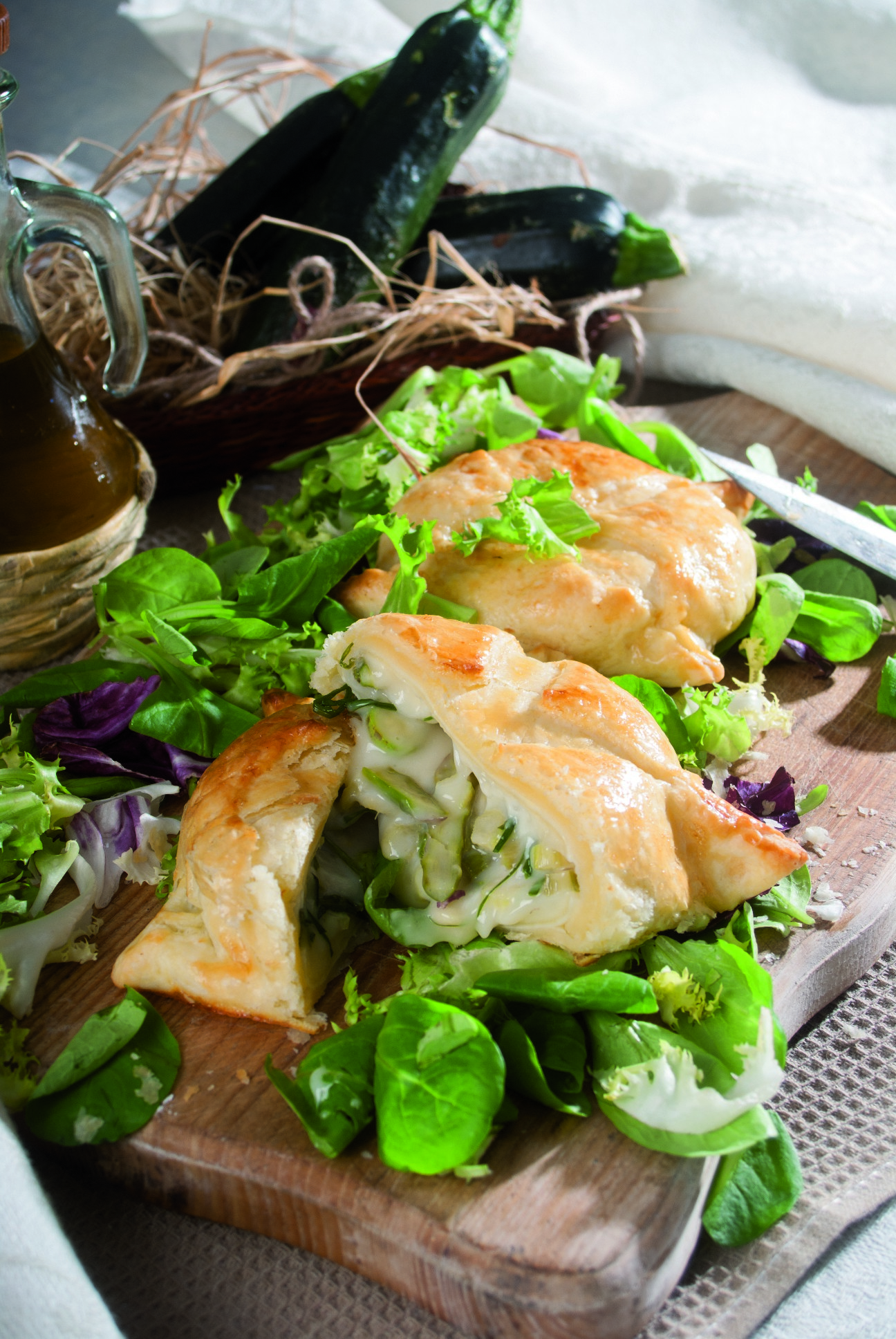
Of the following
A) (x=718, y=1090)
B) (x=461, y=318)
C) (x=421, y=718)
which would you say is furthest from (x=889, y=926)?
(x=461, y=318)

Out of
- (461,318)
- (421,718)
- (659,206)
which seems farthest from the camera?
(659,206)

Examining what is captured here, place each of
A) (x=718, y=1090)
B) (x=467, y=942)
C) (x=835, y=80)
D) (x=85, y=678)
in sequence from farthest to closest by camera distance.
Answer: (x=835, y=80)
(x=85, y=678)
(x=467, y=942)
(x=718, y=1090)

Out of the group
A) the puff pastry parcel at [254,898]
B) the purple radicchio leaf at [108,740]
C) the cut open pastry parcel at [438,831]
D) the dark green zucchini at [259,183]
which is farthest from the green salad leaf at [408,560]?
the dark green zucchini at [259,183]

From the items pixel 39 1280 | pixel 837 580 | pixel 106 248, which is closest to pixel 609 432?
pixel 837 580

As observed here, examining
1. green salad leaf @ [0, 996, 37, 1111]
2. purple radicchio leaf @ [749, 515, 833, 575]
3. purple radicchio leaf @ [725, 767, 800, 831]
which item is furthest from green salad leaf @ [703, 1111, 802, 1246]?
purple radicchio leaf @ [749, 515, 833, 575]

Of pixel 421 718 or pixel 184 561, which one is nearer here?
pixel 421 718

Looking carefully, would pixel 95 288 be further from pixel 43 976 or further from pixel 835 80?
pixel 835 80

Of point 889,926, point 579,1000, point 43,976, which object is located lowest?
point 43,976
